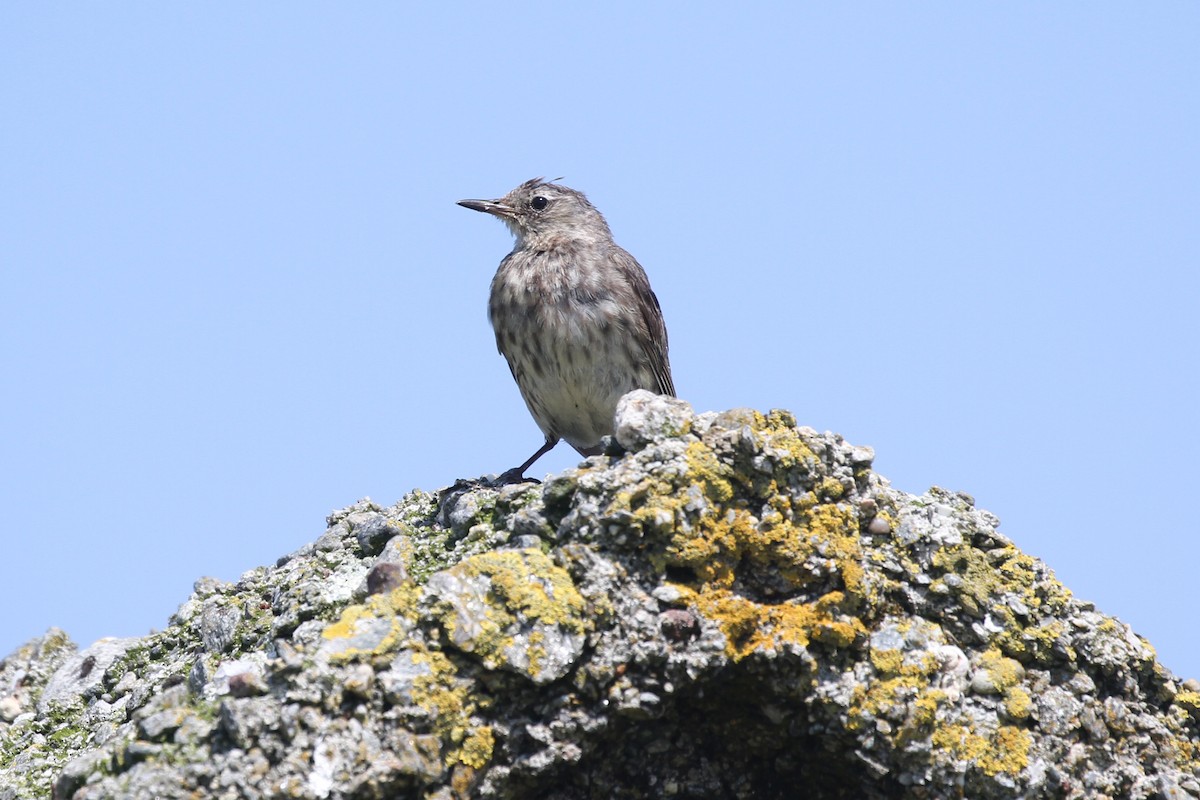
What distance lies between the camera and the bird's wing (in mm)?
9109

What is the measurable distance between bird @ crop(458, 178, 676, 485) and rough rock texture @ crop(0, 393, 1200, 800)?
3.72 meters

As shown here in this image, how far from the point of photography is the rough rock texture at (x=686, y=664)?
3834 millimetres

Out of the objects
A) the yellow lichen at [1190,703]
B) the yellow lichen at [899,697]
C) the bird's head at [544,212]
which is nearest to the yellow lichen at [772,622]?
the yellow lichen at [899,697]

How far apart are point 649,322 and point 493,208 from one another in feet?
5.71

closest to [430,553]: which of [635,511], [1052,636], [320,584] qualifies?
[320,584]

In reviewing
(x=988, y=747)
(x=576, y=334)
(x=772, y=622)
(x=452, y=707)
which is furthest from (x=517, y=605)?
(x=576, y=334)

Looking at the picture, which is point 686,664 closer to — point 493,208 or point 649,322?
point 649,322

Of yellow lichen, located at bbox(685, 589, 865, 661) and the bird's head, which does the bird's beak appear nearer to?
the bird's head

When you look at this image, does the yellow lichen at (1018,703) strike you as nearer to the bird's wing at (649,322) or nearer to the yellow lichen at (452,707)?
the yellow lichen at (452,707)

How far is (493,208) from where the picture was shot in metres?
10.2

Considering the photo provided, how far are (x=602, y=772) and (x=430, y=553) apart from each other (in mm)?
1151

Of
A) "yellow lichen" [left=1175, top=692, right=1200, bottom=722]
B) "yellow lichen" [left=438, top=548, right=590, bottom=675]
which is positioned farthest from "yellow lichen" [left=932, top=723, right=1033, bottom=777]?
"yellow lichen" [left=438, top=548, right=590, bottom=675]

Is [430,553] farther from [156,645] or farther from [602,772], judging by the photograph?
[156,645]

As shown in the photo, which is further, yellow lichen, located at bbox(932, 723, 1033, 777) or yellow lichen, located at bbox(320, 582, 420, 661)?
yellow lichen, located at bbox(932, 723, 1033, 777)
